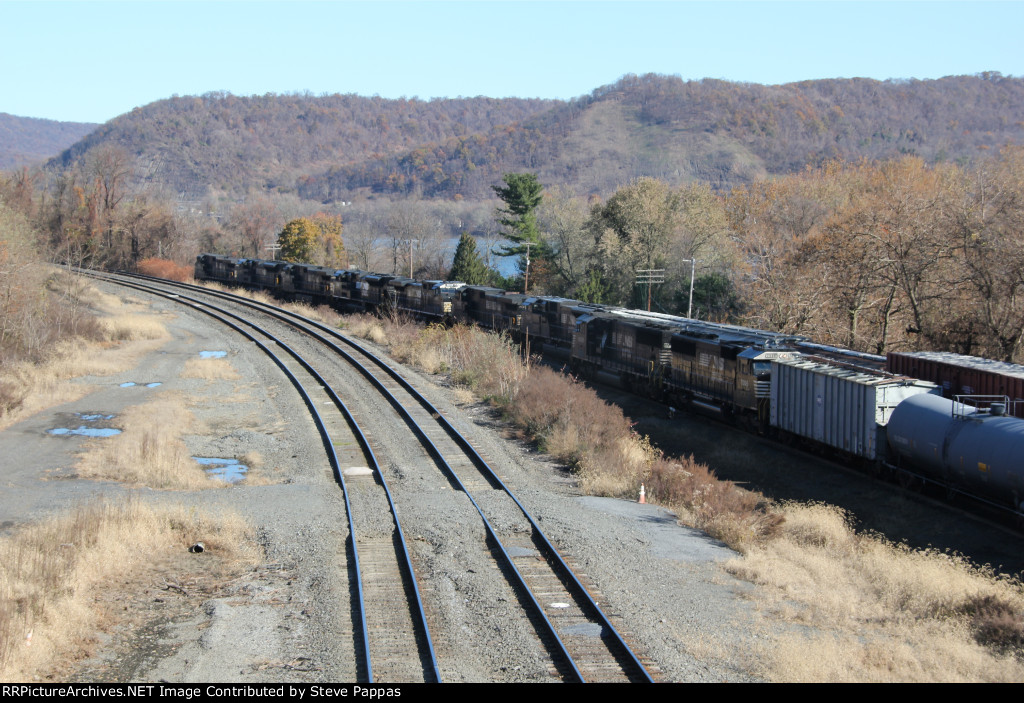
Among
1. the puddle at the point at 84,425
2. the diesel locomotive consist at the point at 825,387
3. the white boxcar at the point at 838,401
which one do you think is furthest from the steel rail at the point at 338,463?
the white boxcar at the point at 838,401

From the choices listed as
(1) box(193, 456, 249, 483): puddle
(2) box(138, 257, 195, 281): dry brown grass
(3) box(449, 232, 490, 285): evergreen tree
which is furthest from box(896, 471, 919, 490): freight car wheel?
(2) box(138, 257, 195, 281): dry brown grass

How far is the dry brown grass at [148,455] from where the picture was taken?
61.7 feet

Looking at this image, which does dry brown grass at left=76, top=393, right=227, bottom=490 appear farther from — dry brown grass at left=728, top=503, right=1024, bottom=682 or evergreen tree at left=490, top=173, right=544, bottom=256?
evergreen tree at left=490, top=173, right=544, bottom=256

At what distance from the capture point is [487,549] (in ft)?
48.2

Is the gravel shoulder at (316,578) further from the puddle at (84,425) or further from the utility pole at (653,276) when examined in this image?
the utility pole at (653,276)

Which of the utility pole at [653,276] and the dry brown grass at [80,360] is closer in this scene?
the dry brown grass at [80,360]

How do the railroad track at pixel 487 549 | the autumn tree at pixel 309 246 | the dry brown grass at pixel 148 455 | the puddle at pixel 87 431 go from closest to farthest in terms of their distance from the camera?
1. the railroad track at pixel 487 549
2. the dry brown grass at pixel 148 455
3. the puddle at pixel 87 431
4. the autumn tree at pixel 309 246

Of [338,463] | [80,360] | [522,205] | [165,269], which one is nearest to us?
[338,463]

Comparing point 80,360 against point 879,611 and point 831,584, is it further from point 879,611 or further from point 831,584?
point 879,611

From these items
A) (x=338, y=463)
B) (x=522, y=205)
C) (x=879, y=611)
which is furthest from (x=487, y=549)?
(x=522, y=205)

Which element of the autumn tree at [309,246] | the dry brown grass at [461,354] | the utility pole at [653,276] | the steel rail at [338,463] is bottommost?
the steel rail at [338,463]
